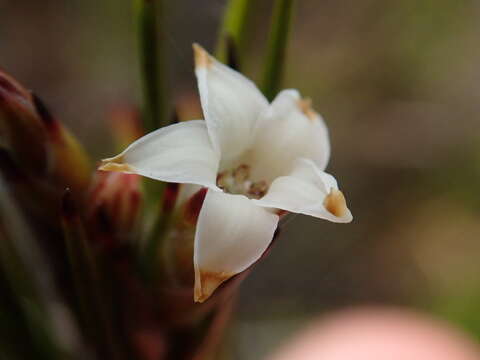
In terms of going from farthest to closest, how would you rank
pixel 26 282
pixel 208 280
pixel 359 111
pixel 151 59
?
pixel 359 111 → pixel 26 282 → pixel 151 59 → pixel 208 280

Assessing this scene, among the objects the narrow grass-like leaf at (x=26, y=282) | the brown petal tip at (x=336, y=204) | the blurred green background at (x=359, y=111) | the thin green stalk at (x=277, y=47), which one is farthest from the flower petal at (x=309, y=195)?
the blurred green background at (x=359, y=111)

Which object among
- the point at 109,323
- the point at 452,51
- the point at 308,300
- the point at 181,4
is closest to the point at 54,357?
the point at 109,323

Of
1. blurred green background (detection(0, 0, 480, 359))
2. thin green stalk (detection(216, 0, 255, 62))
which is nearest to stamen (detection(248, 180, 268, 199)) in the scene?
thin green stalk (detection(216, 0, 255, 62))

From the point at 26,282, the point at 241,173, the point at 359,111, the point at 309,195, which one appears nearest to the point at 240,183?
the point at 241,173

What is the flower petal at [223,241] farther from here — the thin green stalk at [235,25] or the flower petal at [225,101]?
the thin green stalk at [235,25]

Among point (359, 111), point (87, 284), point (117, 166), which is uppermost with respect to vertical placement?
point (117, 166)

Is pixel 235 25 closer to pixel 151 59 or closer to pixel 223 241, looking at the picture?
pixel 151 59
